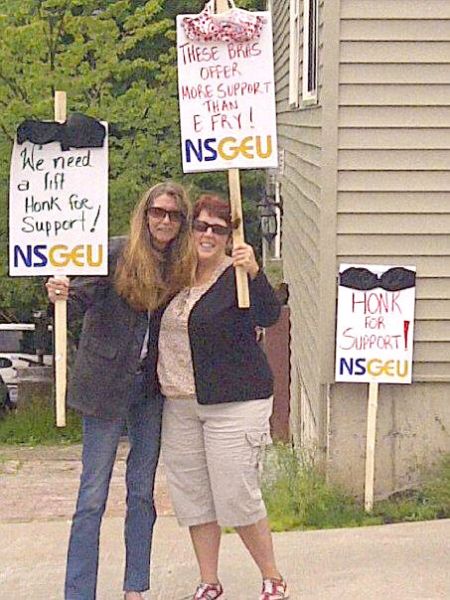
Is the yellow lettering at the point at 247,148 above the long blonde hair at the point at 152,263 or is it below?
above

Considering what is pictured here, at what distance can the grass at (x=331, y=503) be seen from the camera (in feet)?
22.6

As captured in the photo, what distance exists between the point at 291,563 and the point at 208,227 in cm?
184

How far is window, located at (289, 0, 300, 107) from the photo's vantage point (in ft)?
35.2

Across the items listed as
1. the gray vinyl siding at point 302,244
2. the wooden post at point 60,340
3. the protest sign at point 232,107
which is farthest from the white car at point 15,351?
the protest sign at point 232,107

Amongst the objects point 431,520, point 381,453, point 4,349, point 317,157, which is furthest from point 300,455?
point 4,349

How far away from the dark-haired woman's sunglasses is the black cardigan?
0.47ft

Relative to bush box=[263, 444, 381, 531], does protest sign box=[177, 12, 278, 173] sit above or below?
above

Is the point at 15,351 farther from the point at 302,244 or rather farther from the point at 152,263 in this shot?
the point at 152,263

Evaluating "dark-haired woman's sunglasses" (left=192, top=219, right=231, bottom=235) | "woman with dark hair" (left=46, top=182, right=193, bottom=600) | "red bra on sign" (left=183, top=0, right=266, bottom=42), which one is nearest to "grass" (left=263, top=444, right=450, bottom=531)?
"woman with dark hair" (left=46, top=182, right=193, bottom=600)

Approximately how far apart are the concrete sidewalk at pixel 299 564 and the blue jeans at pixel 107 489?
507 millimetres

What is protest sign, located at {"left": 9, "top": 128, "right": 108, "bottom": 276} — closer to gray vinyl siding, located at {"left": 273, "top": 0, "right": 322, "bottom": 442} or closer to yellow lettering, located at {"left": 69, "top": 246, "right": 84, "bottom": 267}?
yellow lettering, located at {"left": 69, "top": 246, "right": 84, "bottom": 267}

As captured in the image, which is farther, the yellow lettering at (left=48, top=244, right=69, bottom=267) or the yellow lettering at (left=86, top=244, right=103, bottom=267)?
the yellow lettering at (left=48, top=244, right=69, bottom=267)

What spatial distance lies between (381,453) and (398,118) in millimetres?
1903

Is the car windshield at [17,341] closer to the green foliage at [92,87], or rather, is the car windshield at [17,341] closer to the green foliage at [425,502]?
the green foliage at [92,87]
